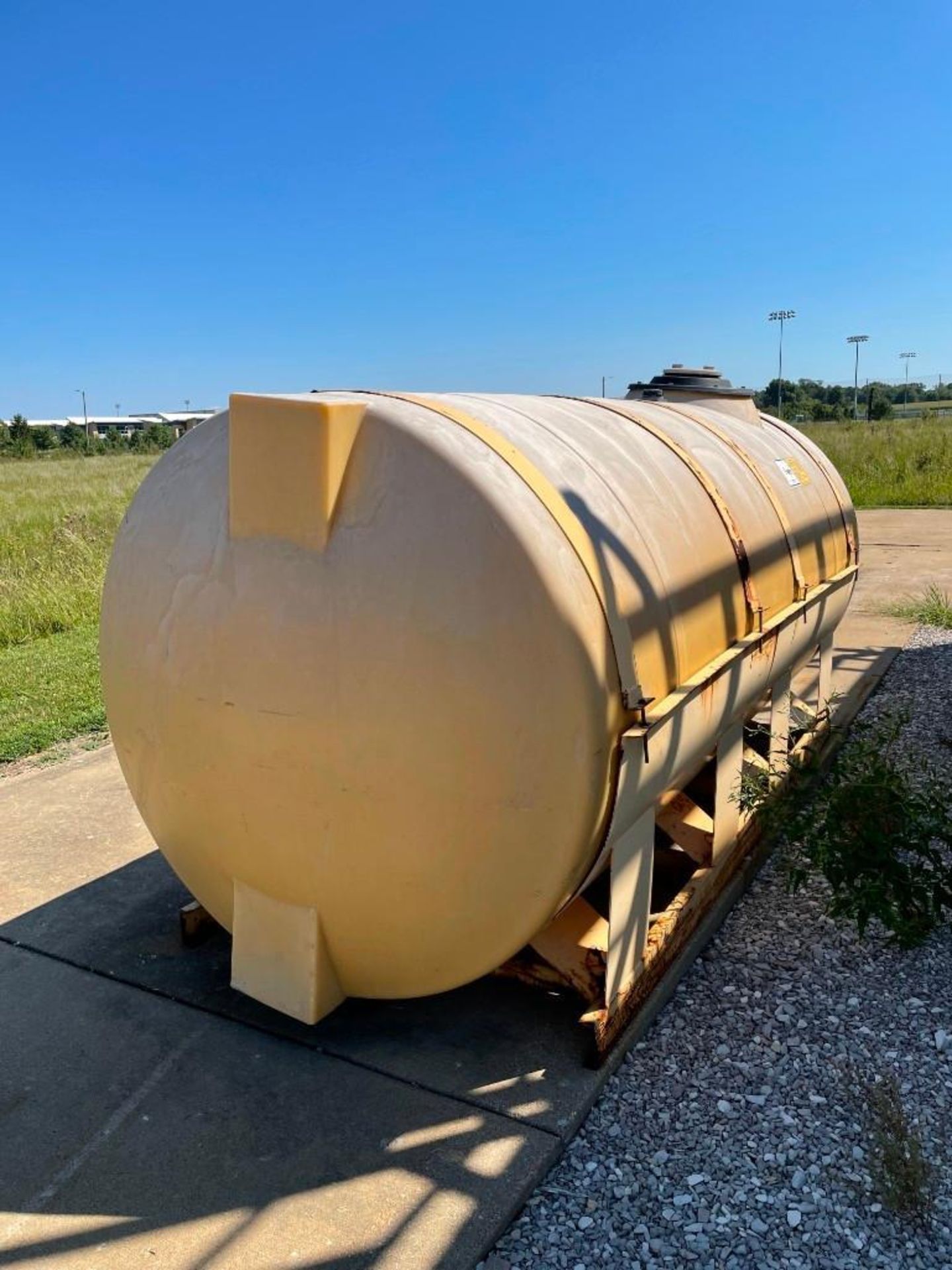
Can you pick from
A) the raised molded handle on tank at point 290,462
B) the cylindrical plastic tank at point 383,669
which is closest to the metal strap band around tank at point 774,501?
the cylindrical plastic tank at point 383,669

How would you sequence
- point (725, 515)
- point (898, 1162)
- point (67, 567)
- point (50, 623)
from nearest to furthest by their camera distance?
point (898, 1162), point (725, 515), point (50, 623), point (67, 567)

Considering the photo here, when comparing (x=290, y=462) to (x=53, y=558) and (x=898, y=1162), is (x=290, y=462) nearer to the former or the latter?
(x=898, y=1162)

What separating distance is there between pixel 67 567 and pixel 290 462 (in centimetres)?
988

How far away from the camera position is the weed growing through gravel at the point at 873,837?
318 centimetres

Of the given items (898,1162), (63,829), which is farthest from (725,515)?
(63,829)

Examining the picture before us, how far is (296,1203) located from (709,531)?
2.40m

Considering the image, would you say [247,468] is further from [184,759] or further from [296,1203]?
[296,1203]

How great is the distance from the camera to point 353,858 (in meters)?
2.55

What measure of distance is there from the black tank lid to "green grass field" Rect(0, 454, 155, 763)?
410 centimetres

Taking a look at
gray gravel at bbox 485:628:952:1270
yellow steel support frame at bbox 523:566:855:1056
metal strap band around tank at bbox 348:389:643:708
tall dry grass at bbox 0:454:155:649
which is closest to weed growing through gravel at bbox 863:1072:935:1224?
gray gravel at bbox 485:628:952:1270

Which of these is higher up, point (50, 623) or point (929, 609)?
point (50, 623)

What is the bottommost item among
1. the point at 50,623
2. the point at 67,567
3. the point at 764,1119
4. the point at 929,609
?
the point at 764,1119

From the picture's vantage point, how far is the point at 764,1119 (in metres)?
2.61

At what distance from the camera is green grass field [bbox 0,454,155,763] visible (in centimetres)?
627
